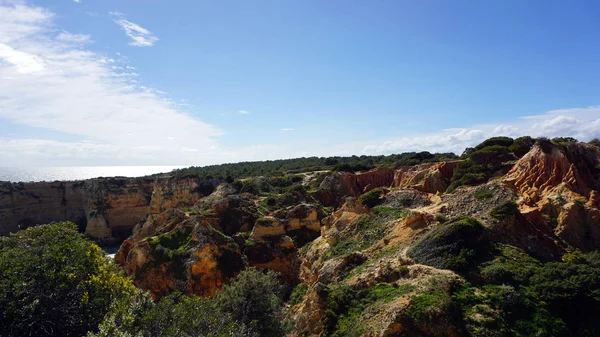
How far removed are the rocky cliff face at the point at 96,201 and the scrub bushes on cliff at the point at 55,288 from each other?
137ft

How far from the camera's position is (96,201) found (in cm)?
5806

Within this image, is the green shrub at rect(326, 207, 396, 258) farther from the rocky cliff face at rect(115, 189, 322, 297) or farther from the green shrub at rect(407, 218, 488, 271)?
the green shrub at rect(407, 218, 488, 271)

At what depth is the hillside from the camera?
14.2m

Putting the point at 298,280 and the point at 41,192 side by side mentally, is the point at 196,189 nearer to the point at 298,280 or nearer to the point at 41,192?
the point at 41,192

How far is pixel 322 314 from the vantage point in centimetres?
1590

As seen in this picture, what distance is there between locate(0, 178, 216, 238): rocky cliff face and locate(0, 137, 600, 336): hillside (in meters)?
16.5

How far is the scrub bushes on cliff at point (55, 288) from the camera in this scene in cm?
1073

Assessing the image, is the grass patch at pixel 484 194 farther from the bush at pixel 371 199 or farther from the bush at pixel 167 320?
the bush at pixel 167 320

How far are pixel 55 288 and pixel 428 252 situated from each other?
49.3 ft

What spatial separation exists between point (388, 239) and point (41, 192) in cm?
5960

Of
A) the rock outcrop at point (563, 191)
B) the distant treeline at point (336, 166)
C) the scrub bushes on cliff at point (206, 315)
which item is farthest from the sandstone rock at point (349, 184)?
the scrub bushes on cliff at point (206, 315)

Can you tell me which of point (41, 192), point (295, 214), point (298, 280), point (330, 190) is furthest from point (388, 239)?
point (41, 192)

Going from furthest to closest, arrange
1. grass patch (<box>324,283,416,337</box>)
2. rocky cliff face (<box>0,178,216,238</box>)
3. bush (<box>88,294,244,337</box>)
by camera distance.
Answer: rocky cliff face (<box>0,178,216,238</box>) → grass patch (<box>324,283,416,337</box>) → bush (<box>88,294,244,337</box>)

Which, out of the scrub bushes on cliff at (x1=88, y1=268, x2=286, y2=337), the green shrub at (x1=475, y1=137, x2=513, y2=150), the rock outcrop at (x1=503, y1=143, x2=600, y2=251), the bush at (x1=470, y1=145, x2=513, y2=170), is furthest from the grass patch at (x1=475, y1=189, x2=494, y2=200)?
the green shrub at (x1=475, y1=137, x2=513, y2=150)
